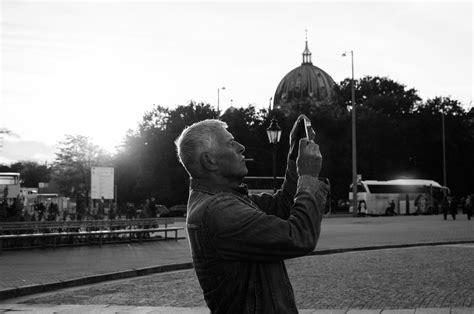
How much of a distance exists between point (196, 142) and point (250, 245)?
52 cm

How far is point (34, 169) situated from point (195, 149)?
15532 centimetres

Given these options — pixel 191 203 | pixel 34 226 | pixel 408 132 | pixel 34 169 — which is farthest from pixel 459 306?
pixel 34 169

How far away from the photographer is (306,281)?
1150cm

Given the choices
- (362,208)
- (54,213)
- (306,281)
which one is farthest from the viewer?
(362,208)

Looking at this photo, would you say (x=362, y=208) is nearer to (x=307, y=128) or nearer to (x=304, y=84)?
(x=307, y=128)

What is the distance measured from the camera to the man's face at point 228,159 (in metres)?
2.82

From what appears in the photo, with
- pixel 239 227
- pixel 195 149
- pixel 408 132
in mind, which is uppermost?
pixel 408 132

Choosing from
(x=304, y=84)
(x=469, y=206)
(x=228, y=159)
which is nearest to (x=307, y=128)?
(x=228, y=159)

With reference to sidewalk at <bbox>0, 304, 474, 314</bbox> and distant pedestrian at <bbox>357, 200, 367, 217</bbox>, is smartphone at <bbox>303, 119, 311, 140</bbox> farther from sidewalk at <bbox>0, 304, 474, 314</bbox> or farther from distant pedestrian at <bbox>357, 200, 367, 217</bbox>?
distant pedestrian at <bbox>357, 200, 367, 217</bbox>

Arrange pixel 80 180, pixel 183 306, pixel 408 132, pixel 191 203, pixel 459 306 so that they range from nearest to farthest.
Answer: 1. pixel 191 203
2. pixel 459 306
3. pixel 183 306
4. pixel 80 180
5. pixel 408 132

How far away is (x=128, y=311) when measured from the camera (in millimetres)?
8789

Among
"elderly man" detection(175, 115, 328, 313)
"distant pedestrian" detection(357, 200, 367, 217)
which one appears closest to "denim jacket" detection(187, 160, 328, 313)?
"elderly man" detection(175, 115, 328, 313)

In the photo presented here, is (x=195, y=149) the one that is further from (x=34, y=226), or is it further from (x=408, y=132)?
(x=408, y=132)

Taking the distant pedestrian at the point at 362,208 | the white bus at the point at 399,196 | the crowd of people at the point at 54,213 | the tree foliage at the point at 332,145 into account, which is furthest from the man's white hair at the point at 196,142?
the tree foliage at the point at 332,145
